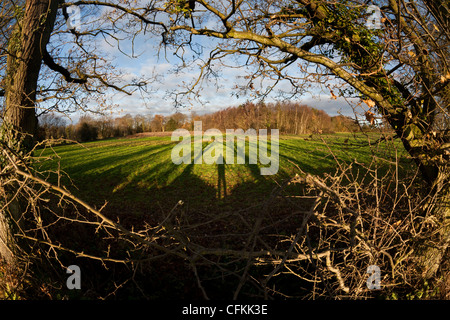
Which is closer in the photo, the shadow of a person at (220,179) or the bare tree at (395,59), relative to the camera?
the bare tree at (395,59)

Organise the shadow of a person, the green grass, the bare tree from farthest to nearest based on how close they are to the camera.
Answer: the shadow of a person < the green grass < the bare tree

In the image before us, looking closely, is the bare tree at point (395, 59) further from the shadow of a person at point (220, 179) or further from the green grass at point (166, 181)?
the shadow of a person at point (220, 179)

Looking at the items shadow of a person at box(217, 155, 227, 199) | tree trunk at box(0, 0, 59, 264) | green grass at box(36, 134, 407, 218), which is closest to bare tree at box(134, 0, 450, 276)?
tree trunk at box(0, 0, 59, 264)

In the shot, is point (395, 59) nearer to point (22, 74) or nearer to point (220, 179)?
point (22, 74)

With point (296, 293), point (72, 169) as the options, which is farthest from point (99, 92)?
point (72, 169)

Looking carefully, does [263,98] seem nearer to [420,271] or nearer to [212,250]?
[420,271]

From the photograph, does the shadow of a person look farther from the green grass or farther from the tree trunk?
the tree trunk

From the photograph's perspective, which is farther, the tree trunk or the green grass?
the green grass

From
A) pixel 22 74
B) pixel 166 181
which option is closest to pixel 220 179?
pixel 166 181

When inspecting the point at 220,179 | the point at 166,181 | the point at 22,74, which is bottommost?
the point at 166,181

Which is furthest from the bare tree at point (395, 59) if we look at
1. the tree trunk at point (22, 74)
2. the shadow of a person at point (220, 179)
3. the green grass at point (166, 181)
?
the shadow of a person at point (220, 179)

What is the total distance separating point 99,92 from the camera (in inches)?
306

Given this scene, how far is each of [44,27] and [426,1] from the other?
6699 millimetres

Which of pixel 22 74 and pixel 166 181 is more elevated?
pixel 22 74
